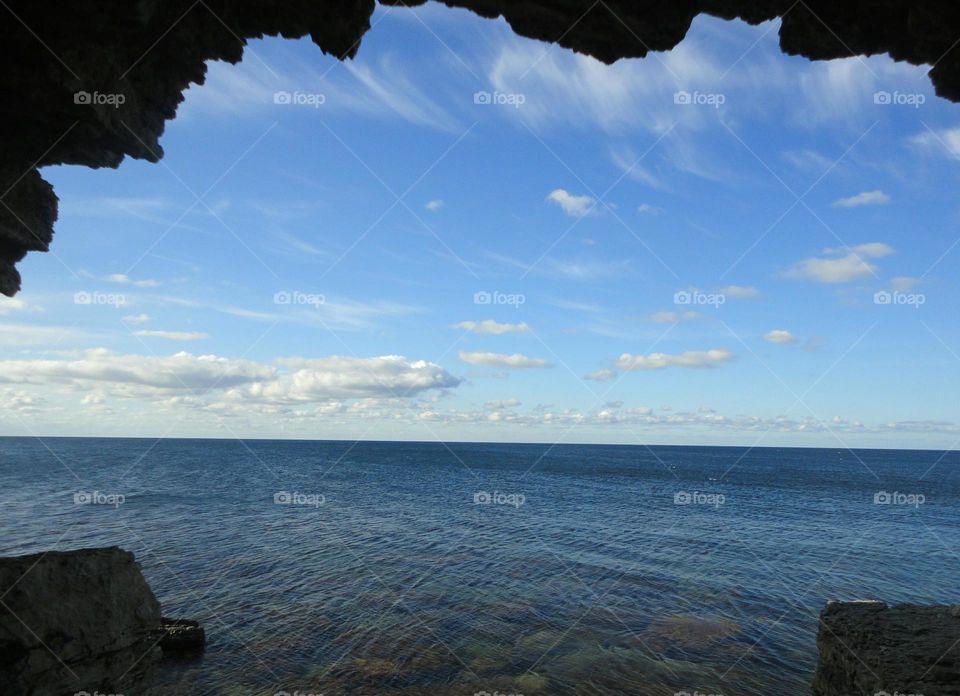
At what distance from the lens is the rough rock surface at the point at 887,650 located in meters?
8.26

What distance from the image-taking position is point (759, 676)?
15.9 metres

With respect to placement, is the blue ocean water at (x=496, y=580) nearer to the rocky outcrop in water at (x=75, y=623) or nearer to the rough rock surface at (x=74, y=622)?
the rocky outcrop in water at (x=75, y=623)

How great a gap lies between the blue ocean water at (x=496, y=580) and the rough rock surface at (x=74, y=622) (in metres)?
6.33

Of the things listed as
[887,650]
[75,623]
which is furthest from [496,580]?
[75,623]

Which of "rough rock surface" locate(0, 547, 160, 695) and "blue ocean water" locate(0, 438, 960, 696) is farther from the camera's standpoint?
"blue ocean water" locate(0, 438, 960, 696)

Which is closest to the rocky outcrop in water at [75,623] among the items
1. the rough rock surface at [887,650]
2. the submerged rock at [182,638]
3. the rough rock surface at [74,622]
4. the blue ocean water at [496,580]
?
the rough rock surface at [74,622]

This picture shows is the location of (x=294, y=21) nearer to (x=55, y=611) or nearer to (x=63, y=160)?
(x=63, y=160)

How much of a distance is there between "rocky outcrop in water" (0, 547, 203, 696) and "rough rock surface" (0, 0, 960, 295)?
9656 millimetres

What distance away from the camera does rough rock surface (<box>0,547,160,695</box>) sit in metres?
8.41

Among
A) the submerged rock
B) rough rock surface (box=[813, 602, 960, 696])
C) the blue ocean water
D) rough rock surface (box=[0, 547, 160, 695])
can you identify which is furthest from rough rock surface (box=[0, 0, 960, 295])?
the blue ocean water

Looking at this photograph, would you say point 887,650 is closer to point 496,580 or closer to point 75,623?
point 75,623

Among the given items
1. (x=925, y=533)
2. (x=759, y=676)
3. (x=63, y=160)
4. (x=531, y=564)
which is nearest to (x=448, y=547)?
(x=531, y=564)

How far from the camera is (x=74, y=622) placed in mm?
9086

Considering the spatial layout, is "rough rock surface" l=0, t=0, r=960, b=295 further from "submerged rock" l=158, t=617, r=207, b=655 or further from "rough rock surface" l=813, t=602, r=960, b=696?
"submerged rock" l=158, t=617, r=207, b=655
